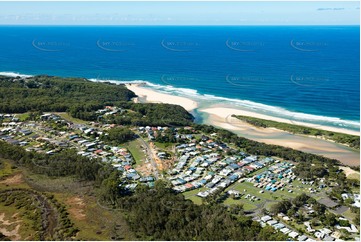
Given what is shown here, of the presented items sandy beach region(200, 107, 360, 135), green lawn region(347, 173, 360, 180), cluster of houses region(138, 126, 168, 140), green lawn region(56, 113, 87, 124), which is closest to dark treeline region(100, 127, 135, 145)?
cluster of houses region(138, 126, 168, 140)

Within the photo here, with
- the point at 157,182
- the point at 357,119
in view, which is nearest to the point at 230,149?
the point at 157,182

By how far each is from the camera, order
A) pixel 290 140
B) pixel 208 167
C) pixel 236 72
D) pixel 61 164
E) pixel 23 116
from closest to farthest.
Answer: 1. pixel 61 164
2. pixel 208 167
3. pixel 290 140
4. pixel 23 116
5. pixel 236 72

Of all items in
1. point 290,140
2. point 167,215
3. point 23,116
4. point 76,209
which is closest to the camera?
point 167,215

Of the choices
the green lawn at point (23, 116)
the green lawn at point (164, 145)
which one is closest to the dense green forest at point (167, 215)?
the green lawn at point (164, 145)

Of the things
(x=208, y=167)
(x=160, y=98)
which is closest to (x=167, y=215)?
(x=208, y=167)

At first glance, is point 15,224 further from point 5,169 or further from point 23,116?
point 23,116

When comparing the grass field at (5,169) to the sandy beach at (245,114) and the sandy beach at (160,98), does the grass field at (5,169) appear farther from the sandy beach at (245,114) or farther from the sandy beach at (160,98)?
the sandy beach at (245,114)

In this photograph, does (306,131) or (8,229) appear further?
(306,131)
